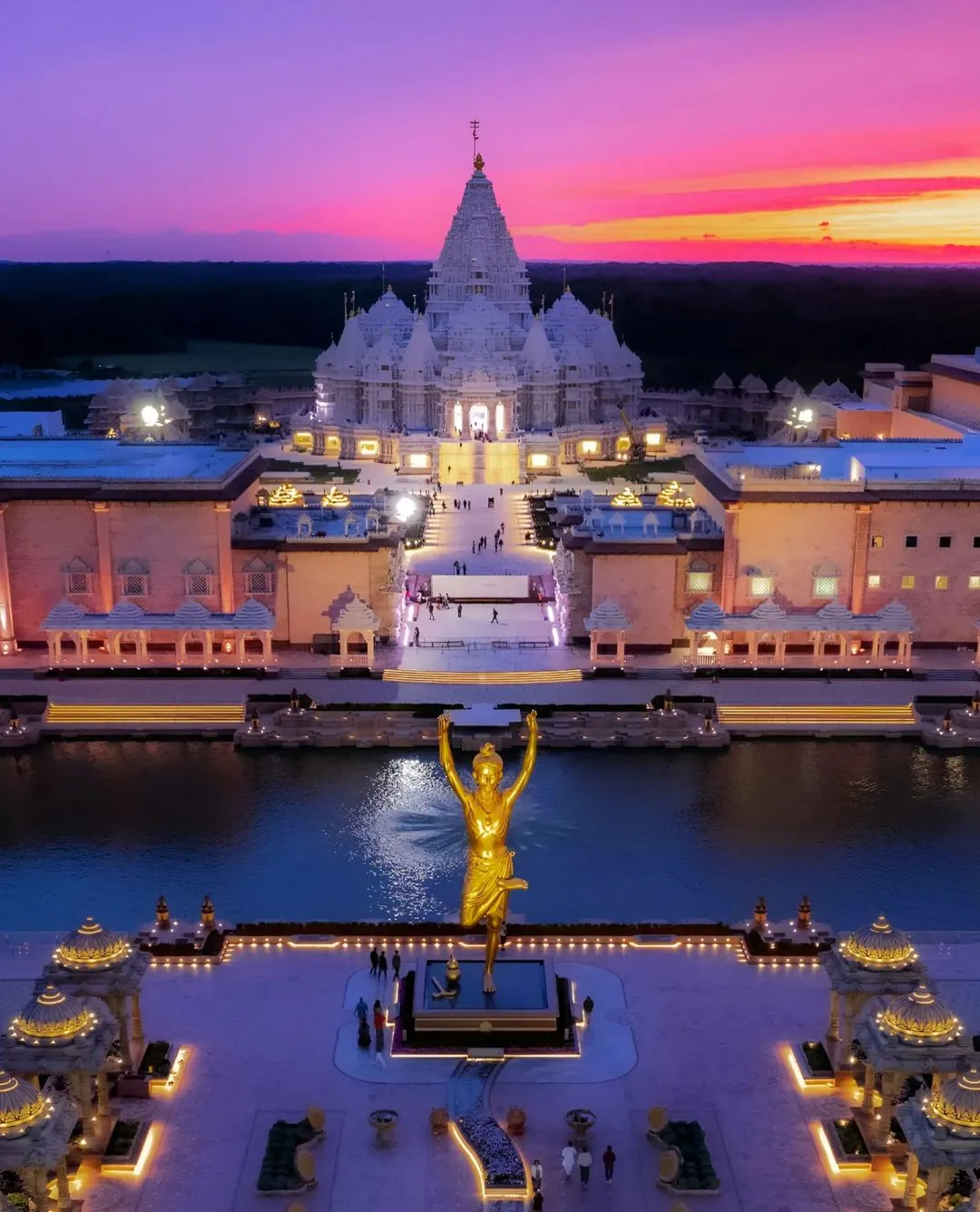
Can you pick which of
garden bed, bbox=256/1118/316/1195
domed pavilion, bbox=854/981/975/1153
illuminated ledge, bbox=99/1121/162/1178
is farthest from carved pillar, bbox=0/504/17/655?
domed pavilion, bbox=854/981/975/1153

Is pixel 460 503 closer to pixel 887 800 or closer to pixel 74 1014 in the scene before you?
pixel 887 800

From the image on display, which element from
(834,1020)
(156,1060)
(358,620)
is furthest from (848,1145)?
(358,620)

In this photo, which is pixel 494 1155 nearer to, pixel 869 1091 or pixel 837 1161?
pixel 837 1161

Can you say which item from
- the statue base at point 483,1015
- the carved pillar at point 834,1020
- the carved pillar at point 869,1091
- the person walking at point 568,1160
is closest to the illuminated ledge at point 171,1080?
the statue base at point 483,1015

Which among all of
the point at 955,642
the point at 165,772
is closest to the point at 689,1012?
the point at 165,772

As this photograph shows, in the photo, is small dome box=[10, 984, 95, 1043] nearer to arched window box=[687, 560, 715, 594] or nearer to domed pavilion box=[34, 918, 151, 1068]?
domed pavilion box=[34, 918, 151, 1068]

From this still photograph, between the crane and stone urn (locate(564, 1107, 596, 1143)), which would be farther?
the crane

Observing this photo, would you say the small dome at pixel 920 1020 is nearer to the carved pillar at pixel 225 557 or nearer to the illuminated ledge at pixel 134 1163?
the illuminated ledge at pixel 134 1163
